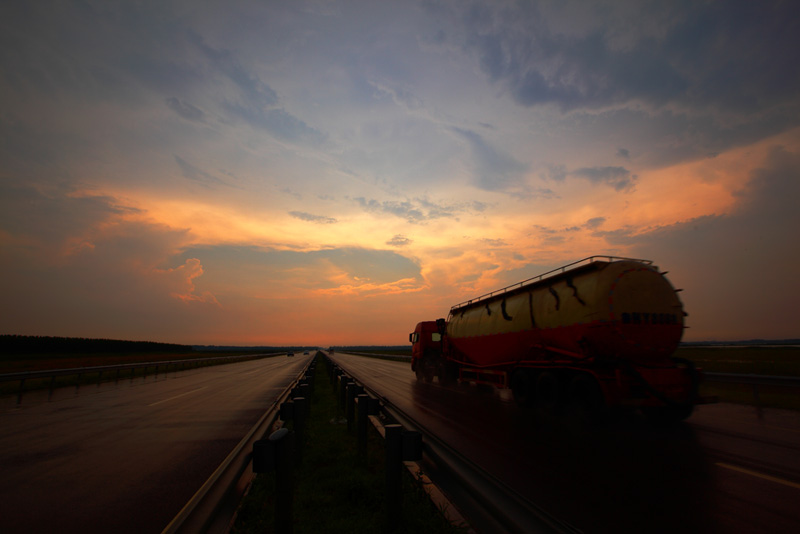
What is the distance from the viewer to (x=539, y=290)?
40.5 ft

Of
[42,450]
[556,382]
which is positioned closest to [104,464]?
[42,450]

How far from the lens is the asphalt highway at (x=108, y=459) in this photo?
14.6ft

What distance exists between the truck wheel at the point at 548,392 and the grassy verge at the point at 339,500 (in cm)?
544

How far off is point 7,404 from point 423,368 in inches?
699

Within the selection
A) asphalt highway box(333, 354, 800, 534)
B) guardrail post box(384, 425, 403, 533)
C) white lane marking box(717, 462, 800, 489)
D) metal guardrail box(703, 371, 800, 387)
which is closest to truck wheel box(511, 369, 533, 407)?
asphalt highway box(333, 354, 800, 534)

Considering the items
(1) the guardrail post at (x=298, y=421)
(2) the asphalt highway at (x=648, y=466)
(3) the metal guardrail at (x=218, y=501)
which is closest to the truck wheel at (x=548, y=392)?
(2) the asphalt highway at (x=648, y=466)

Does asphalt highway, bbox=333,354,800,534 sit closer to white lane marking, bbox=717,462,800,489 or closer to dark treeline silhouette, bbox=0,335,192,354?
white lane marking, bbox=717,462,800,489

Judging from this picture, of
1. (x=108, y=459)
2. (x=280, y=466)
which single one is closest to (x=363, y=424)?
(x=280, y=466)

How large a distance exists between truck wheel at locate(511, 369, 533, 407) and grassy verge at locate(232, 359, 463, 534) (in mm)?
6091

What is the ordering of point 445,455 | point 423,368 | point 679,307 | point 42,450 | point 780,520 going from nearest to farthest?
point 780,520, point 445,455, point 42,450, point 679,307, point 423,368

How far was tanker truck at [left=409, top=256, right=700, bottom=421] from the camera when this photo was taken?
8992 millimetres

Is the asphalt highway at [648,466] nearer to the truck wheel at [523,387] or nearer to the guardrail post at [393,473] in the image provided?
the truck wheel at [523,387]

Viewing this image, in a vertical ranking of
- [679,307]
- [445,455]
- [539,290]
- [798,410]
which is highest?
[539,290]

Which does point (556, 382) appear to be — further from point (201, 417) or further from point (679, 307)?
point (201, 417)
